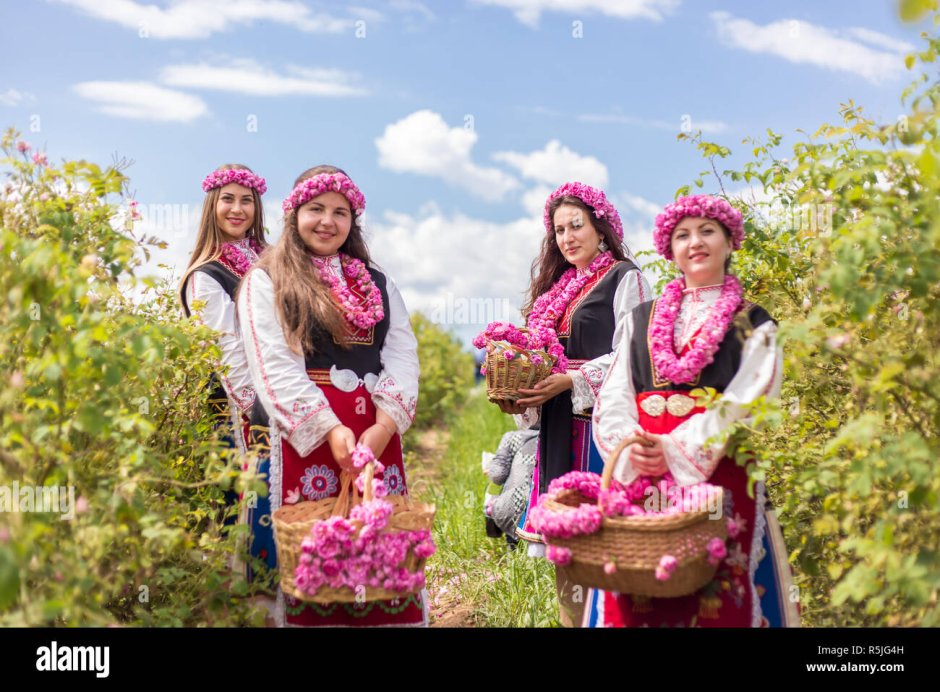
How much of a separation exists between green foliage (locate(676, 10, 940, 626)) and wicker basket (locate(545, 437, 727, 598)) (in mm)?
328

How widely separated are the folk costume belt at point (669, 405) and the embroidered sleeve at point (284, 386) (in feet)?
3.51

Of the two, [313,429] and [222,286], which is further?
[222,286]

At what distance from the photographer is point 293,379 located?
10.1 ft

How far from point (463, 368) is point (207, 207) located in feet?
34.4

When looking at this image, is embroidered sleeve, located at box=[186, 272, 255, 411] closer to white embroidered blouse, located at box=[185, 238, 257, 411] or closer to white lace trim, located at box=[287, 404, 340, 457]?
white embroidered blouse, located at box=[185, 238, 257, 411]

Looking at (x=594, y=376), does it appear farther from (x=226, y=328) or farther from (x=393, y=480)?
(x=226, y=328)

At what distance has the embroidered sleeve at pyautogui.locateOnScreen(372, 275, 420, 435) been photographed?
323 cm

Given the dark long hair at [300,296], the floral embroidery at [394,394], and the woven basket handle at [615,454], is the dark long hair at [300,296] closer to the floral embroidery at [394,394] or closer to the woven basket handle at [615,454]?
the floral embroidery at [394,394]

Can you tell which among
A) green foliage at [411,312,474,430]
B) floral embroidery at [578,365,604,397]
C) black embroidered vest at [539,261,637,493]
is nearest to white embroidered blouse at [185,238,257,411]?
black embroidered vest at [539,261,637,493]

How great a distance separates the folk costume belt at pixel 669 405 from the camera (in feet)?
9.48

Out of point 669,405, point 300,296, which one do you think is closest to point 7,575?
point 300,296

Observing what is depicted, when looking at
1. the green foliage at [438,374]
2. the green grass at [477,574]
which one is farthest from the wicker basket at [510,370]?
the green foliage at [438,374]

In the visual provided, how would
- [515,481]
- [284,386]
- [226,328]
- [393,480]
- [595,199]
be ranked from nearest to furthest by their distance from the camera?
[284,386] < [393,480] < [595,199] < [226,328] < [515,481]

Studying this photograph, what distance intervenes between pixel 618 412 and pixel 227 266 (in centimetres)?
221
